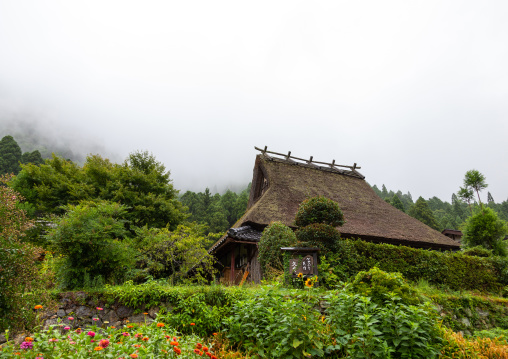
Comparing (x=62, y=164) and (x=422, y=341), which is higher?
(x=62, y=164)

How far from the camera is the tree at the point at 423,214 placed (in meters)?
36.1

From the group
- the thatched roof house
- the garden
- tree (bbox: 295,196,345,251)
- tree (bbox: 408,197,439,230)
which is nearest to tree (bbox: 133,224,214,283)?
the garden

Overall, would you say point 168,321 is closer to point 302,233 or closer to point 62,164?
point 302,233

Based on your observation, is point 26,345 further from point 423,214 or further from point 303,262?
point 423,214

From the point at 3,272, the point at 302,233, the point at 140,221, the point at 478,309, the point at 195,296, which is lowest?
the point at 478,309

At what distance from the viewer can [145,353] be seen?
3.19 meters

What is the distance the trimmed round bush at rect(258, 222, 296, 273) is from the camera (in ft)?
29.7

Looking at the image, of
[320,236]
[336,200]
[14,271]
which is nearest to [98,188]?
[336,200]

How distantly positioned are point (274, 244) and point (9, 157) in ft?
102

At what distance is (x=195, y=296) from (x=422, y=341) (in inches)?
154

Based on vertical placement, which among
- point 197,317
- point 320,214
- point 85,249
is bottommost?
point 197,317

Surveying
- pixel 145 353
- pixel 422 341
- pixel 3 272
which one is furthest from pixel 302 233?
pixel 3 272

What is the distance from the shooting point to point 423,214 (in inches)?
1448

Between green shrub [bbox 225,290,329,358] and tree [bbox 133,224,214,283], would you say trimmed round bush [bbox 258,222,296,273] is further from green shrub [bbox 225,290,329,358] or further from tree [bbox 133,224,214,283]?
green shrub [bbox 225,290,329,358]
